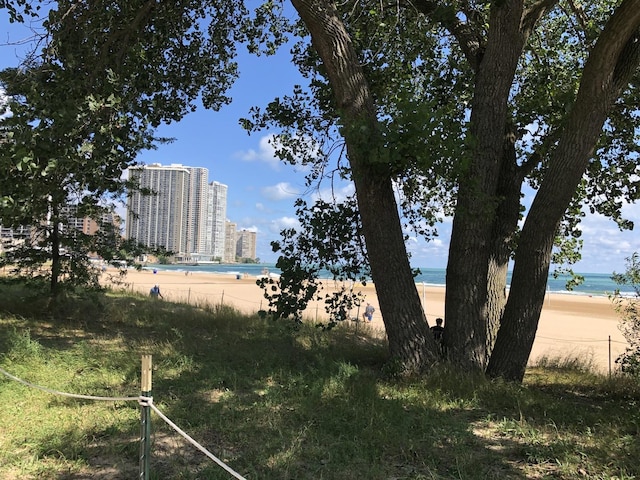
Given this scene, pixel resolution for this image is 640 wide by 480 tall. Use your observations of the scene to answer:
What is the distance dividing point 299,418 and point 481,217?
379 cm

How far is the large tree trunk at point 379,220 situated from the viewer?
671cm

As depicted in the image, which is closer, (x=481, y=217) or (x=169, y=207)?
(x=481, y=217)

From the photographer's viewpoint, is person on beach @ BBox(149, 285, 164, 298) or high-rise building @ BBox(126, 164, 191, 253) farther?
high-rise building @ BBox(126, 164, 191, 253)

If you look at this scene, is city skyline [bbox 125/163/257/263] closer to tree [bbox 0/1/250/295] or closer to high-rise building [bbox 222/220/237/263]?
tree [bbox 0/1/250/295]

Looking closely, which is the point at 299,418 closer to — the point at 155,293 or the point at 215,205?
the point at 155,293

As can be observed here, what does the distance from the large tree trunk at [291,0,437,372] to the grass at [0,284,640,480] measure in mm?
493

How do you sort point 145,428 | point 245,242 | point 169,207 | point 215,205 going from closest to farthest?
point 145,428, point 169,207, point 215,205, point 245,242

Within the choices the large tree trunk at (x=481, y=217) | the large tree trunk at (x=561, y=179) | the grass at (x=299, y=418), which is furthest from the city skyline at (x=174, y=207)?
the large tree trunk at (x=561, y=179)

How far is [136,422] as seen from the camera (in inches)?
186

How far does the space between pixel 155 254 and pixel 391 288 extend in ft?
22.0

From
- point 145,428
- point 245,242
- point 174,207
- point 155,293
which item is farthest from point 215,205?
point 245,242

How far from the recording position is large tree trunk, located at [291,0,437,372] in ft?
22.0

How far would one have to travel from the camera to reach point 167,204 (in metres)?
31.6

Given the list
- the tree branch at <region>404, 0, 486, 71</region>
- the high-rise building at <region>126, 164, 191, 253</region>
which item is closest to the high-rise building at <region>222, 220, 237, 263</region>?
the high-rise building at <region>126, 164, 191, 253</region>
